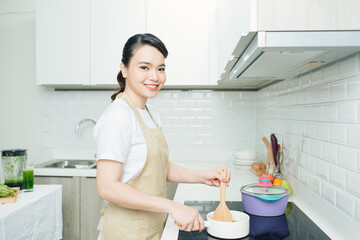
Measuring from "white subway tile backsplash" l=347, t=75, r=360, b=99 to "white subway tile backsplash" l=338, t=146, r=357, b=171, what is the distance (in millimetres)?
191

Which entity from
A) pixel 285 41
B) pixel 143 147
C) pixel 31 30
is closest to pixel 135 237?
pixel 143 147

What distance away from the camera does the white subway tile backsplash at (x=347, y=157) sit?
3.82ft

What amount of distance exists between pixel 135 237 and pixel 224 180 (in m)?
0.46

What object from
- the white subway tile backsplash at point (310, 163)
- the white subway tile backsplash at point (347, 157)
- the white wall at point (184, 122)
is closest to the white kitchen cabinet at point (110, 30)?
the white wall at point (184, 122)

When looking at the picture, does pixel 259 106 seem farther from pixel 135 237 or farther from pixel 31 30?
pixel 31 30

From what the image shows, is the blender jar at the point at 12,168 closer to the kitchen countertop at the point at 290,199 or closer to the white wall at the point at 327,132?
the kitchen countertop at the point at 290,199

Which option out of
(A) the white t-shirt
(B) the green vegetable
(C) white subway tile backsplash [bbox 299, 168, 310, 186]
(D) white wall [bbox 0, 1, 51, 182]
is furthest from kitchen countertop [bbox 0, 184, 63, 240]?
(C) white subway tile backsplash [bbox 299, 168, 310, 186]

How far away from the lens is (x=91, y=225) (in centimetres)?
266

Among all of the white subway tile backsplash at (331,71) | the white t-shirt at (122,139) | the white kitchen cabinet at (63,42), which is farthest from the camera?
the white kitchen cabinet at (63,42)

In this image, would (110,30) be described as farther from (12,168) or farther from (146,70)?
(146,70)

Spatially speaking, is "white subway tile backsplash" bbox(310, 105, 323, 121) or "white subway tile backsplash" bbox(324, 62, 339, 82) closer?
"white subway tile backsplash" bbox(324, 62, 339, 82)

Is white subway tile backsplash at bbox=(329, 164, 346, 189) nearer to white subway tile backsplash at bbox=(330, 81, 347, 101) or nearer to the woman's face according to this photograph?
white subway tile backsplash at bbox=(330, 81, 347, 101)

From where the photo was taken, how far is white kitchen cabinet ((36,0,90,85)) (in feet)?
9.02

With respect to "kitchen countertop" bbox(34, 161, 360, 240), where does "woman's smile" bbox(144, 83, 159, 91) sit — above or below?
above
